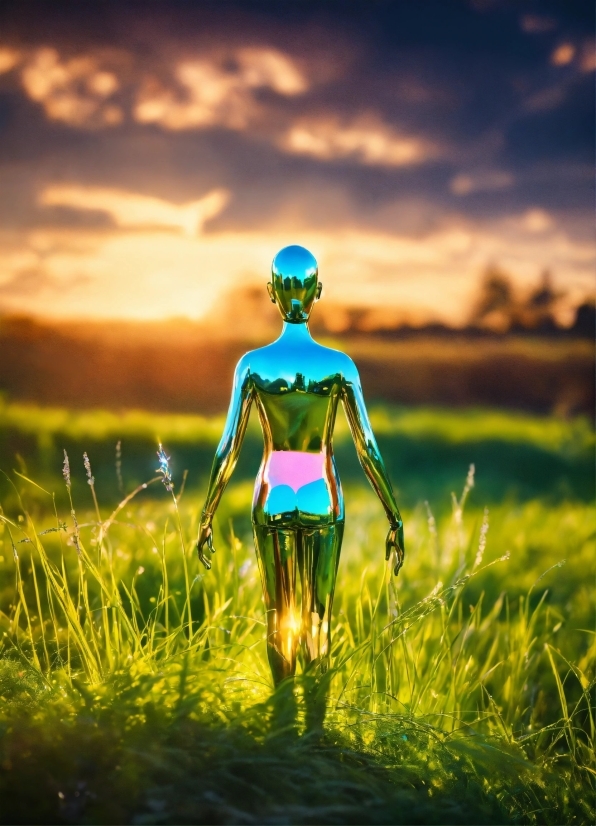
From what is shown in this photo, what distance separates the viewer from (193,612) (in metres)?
3.09

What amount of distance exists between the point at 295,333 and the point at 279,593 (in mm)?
792

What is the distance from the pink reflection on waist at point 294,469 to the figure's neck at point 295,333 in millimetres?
340

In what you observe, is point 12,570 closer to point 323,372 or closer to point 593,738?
point 323,372

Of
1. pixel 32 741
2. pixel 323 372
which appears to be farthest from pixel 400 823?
pixel 323 372

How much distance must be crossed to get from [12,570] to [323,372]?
203cm

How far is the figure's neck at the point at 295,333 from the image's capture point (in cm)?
222

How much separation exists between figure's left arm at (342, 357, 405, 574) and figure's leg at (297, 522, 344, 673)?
6.8 inches

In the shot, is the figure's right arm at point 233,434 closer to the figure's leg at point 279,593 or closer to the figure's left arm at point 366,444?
the figure's leg at point 279,593

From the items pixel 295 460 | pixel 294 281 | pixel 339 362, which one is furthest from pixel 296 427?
pixel 294 281

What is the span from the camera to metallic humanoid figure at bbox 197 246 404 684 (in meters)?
2.17

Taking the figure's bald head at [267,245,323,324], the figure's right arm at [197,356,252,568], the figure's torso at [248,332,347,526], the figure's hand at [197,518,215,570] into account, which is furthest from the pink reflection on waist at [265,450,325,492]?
the figure's bald head at [267,245,323,324]

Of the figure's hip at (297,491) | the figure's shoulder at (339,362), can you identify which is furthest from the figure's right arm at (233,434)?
the figure's shoulder at (339,362)

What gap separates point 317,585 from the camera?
7.35 ft

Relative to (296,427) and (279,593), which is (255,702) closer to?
(279,593)
